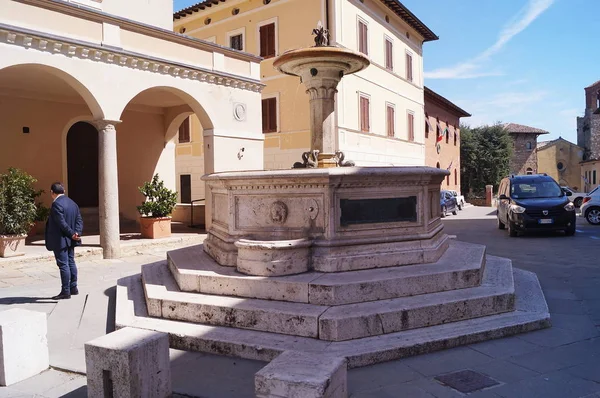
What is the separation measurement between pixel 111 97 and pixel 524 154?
52951 mm

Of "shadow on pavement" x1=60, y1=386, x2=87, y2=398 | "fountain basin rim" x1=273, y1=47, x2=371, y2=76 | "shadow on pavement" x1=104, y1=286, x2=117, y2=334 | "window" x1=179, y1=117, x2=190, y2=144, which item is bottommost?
"shadow on pavement" x1=60, y1=386, x2=87, y2=398

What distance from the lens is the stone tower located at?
182ft

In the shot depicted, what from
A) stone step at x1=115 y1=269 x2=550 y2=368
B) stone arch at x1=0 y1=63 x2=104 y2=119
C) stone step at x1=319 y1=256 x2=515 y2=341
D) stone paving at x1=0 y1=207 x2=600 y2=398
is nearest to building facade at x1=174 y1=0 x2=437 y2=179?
stone arch at x1=0 y1=63 x2=104 y2=119

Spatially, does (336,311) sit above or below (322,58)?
below

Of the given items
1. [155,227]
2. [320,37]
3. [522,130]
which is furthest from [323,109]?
[522,130]

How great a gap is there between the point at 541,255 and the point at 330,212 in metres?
6.82

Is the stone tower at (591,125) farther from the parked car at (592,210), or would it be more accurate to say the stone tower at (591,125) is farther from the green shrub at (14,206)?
the green shrub at (14,206)

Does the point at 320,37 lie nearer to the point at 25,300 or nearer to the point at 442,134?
the point at 25,300

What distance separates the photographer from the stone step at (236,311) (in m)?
4.62

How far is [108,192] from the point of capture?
10.6m

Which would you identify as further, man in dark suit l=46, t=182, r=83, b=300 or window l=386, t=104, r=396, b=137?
window l=386, t=104, r=396, b=137

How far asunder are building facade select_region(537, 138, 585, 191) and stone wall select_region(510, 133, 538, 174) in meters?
3.51

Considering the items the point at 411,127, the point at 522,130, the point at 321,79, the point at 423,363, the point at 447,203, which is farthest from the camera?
the point at 522,130

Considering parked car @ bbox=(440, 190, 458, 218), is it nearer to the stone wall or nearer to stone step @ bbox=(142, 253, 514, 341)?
stone step @ bbox=(142, 253, 514, 341)
